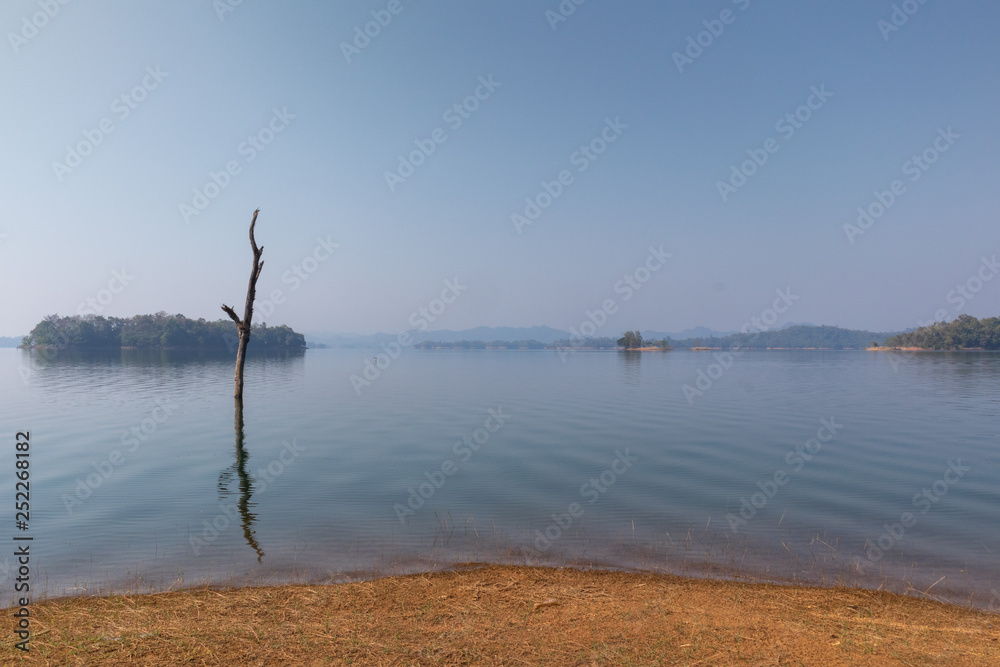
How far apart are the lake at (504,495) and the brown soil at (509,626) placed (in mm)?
1353

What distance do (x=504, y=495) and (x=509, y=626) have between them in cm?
824

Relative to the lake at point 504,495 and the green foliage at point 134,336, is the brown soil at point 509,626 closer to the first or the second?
the lake at point 504,495

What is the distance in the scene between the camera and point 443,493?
51.5 ft

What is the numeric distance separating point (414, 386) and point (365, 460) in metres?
32.8

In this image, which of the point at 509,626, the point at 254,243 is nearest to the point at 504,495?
the point at 509,626

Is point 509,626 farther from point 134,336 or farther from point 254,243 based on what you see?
point 134,336

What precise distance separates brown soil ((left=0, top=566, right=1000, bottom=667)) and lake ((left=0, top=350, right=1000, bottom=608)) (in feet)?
4.44

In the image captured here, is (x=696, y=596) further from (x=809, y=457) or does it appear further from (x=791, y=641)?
(x=809, y=457)

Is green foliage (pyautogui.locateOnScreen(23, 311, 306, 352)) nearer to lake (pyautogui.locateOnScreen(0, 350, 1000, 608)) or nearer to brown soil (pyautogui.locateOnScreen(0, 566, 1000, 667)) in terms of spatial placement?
lake (pyautogui.locateOnScreen(0, 350, 1000, 608))

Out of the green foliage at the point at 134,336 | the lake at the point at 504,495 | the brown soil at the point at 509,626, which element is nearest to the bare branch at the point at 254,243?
the lake at the point at 504,495

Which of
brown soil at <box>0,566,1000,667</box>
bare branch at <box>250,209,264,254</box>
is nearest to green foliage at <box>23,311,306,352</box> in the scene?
bare branch at <box>250,209,264,254</box>

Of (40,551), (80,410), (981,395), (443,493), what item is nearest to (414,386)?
(80,410)

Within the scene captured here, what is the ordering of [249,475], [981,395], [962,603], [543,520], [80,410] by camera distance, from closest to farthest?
[962,603], [543,520], [249,475], [80,410], [981,395]

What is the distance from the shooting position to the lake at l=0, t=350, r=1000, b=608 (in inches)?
412
